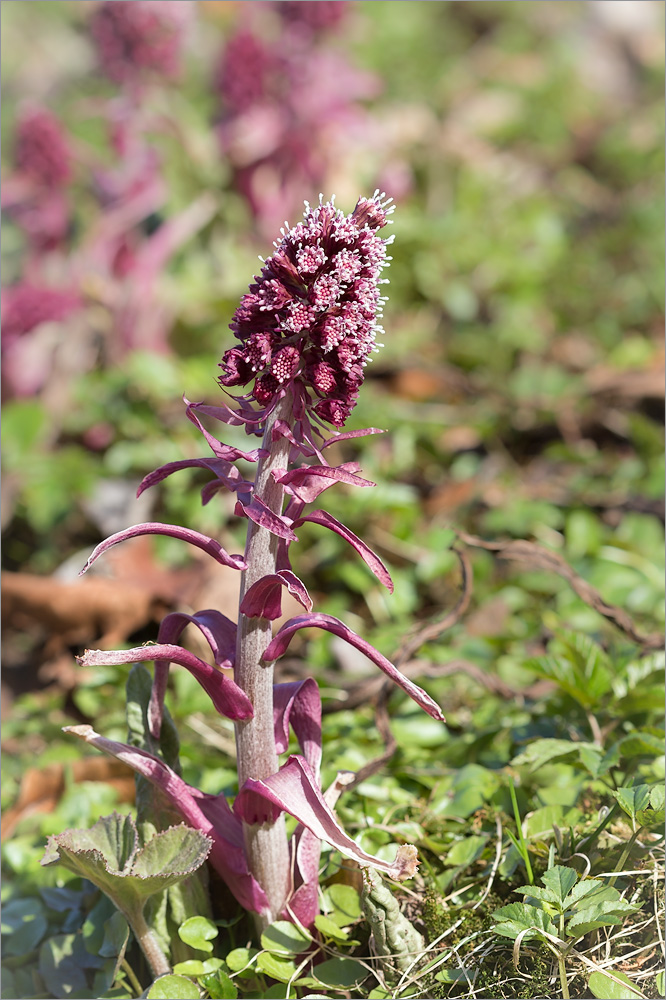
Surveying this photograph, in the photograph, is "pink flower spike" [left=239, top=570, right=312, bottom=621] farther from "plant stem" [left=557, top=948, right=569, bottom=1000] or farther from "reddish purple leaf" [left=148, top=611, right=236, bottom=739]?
"plant stem" [left=557, top=948, right=569, bottom=1000]

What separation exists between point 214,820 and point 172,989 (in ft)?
0.81

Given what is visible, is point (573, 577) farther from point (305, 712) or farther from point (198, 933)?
point (198, 933)

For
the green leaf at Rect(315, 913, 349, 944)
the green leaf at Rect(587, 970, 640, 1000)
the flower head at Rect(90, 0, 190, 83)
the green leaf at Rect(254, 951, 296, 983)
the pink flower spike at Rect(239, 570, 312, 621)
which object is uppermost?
the flower head at Rect(90, 0, 190, 83)

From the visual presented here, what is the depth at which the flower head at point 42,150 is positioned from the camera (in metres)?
3.86

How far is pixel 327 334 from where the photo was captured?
45.6 inches

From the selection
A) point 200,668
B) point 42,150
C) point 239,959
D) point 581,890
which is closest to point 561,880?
point 581,890

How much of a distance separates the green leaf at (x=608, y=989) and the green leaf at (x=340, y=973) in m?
0.35

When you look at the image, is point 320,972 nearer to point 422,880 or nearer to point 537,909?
point 422,880

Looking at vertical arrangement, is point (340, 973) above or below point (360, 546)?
below

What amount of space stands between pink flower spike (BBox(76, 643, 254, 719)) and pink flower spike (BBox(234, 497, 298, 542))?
21 centimetres

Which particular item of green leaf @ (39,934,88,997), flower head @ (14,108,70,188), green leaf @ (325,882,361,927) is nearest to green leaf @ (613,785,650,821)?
green leaf @ (325,882,361,927)

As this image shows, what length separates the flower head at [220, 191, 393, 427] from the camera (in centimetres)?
116

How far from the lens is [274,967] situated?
1.35 meters

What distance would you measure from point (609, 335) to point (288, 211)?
168 cm
